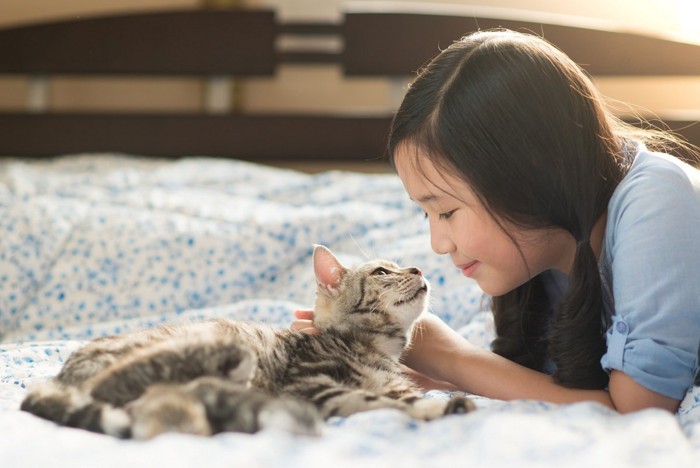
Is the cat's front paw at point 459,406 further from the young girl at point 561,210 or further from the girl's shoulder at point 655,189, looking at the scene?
the girl's shoulder at point 655,189

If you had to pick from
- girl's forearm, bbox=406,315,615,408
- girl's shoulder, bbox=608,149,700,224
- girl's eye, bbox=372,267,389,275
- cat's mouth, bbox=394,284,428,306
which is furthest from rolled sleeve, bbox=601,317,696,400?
girl's eye, bbox=372,267,389,275

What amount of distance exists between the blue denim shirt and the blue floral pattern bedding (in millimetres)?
85

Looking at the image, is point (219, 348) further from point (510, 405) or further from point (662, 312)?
point (662, 312)

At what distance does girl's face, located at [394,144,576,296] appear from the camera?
1405 mm

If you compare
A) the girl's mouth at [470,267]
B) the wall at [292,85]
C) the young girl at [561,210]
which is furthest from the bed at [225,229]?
the wall at [292,85]

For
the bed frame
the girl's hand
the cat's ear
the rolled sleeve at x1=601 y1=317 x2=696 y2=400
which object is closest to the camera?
the rolled sleeve at x1=601 y1=317 x2=696 y2=400

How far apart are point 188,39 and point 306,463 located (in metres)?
2.85

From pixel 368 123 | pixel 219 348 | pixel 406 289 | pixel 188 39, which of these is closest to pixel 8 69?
pixel 188 39

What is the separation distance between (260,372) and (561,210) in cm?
59

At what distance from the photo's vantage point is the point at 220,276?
2.28 metres

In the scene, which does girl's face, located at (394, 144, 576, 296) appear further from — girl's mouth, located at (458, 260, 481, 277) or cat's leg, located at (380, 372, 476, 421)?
cat's leg, located at (380, 372, 476, 421)

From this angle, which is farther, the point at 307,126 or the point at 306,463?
the point at 307,126

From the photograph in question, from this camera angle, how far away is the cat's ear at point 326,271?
5.48 ft

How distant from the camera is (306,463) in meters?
0.87
